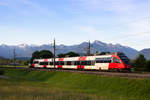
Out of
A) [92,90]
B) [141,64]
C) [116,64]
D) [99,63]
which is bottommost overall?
[92,90]

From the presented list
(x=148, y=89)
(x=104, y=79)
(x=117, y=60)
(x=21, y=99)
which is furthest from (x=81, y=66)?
(x=21, y=99)

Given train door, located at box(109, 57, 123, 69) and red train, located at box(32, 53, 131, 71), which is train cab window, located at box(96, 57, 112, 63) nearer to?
red train, located at box(32, 53, 131, 71)

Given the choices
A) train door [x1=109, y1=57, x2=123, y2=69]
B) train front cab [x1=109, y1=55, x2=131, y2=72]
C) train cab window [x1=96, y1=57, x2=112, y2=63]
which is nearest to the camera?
train front cab [x1=109, y1=55, x2=131, y2=72]

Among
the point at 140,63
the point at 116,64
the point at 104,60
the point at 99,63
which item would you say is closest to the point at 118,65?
the point at 116,64

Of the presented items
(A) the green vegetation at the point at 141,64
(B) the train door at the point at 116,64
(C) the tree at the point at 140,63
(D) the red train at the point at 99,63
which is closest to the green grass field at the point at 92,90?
(B) the train door at the point at 116,64

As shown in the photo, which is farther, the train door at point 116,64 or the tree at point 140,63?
the tree at point 140,63

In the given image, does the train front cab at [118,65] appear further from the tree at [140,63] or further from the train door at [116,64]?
the tree at [140,63]

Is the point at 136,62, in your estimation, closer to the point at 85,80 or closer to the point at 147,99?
the point at 85,80

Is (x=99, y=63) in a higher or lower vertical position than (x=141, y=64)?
higher

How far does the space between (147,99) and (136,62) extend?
3849 cm

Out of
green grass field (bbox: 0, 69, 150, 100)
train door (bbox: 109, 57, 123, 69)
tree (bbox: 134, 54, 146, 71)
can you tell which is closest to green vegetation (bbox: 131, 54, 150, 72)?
tree (bbox: 134, 54, 146, 71)

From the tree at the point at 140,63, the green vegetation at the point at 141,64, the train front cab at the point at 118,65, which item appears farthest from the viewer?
the tree at the point at 140,63

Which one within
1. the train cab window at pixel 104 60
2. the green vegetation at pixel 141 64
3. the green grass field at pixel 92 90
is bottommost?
the green grass field at pixel 92 90

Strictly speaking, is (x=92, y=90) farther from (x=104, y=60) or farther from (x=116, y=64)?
(x=104, y=60)
